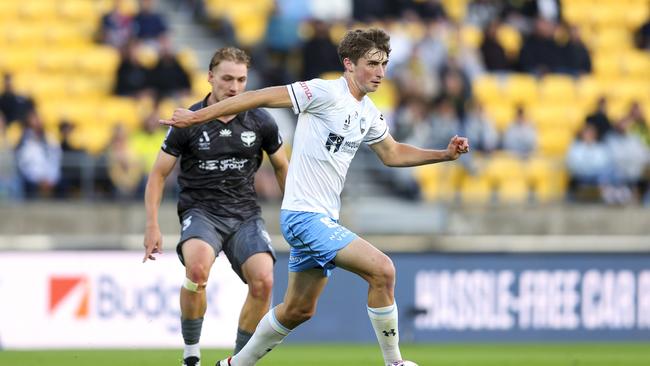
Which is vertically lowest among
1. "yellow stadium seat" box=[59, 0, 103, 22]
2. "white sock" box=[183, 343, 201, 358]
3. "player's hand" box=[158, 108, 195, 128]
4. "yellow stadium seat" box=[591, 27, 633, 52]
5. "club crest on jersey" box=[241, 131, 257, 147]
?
"white sock" box=[183, 343, 201, 358]

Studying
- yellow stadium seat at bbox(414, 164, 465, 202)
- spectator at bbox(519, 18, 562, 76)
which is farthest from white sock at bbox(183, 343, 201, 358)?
spectator at bbox(519, 18, 562, 76)

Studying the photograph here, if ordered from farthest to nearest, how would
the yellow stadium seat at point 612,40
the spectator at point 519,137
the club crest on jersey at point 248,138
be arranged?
the yellow stadium seat at point 612,40 < the spectator at point 519,137 < the club crest on jersey at point 248,138

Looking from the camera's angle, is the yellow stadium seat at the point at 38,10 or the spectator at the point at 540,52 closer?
the yellow stadium seat at the point at 38,10

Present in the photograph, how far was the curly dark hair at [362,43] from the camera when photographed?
30.2ft

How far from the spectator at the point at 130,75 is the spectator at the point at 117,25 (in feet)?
2.39

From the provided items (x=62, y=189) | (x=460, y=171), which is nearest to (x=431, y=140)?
(x=460, y=171)

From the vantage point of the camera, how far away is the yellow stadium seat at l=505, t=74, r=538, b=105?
2067 cm

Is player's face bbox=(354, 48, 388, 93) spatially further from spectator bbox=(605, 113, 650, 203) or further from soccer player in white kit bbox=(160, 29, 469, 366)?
spectator bbox=(605, 113, 650, 203)

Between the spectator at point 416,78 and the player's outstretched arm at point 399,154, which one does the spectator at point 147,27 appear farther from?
the player's outstretched arm at point 399,154

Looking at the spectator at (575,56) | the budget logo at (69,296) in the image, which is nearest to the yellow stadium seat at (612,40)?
the spectator at (575,56)

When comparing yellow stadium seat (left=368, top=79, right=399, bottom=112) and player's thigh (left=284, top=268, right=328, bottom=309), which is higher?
yellow stadium seat (left=368, top=79, right=399, bottom=112)

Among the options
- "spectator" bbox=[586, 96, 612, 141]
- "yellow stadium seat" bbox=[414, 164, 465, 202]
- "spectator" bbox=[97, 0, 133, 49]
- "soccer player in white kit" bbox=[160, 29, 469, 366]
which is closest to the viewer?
"soccer player in white kit" bbox=[160, 29, 469, 366]

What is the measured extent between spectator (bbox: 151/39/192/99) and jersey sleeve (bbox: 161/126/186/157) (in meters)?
7.82

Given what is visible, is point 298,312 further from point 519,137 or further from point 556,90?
point 556,90
